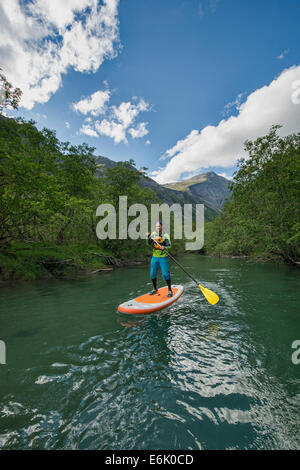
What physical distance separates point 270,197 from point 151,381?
18.9m

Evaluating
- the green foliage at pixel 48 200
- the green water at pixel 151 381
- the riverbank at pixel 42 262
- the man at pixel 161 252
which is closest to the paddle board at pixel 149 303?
the green water at pixel 151 381

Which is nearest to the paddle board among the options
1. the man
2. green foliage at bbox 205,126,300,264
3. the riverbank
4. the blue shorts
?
the man

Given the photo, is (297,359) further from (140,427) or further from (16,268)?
(16,268)

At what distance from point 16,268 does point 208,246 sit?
171 feet

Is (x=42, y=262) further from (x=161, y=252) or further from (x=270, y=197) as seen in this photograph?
(x=270, y=197)

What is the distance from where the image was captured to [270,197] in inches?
693

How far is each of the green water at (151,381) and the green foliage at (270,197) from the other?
1299cm

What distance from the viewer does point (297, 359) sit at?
390cm

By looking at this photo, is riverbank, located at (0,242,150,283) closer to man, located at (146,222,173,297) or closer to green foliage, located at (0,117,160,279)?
green foliage, located at (0,117,160,279)

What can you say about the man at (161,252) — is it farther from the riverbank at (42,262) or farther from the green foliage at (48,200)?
the riverbank at (42,262)

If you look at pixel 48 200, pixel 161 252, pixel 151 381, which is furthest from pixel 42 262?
pixel 151 381

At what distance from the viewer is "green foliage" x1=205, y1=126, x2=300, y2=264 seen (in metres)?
16.6

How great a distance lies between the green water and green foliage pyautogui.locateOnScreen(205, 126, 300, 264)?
13.0 metres
